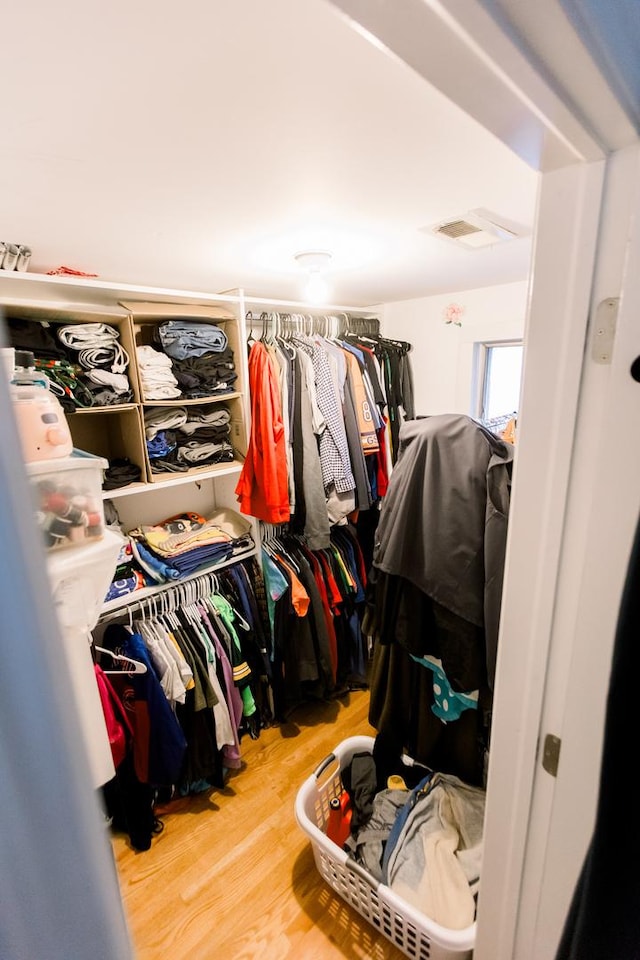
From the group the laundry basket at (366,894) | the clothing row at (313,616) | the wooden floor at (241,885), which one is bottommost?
the wooden floor at (241,885)

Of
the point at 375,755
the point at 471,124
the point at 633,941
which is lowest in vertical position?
the point at 375,755

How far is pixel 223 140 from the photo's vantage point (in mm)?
784

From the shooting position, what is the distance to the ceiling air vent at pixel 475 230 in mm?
1195

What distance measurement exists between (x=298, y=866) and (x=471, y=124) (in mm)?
2221

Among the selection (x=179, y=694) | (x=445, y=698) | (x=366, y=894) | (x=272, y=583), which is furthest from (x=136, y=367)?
(x=366, y=894)

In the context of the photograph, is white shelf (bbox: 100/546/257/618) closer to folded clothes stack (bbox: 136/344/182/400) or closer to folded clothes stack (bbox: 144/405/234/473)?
folded clothes stack (bbox: 144/405/234/473)

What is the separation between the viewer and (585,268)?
60 cm

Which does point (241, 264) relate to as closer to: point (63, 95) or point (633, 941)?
A: point (63, 95)

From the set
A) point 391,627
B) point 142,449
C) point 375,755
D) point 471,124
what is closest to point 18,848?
point 471,124

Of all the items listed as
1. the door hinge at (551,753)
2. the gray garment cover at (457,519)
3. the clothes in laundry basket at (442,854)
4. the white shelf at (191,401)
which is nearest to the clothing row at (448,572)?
the gray garment cover at (457,519)

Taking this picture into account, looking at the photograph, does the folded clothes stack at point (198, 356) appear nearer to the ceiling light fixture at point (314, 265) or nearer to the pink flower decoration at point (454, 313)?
the ceiling light fixture at point (314, 265)

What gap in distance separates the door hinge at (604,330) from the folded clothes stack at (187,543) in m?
1.57

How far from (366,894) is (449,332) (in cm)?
251

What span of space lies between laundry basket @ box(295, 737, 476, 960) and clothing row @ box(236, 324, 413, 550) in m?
0.91
